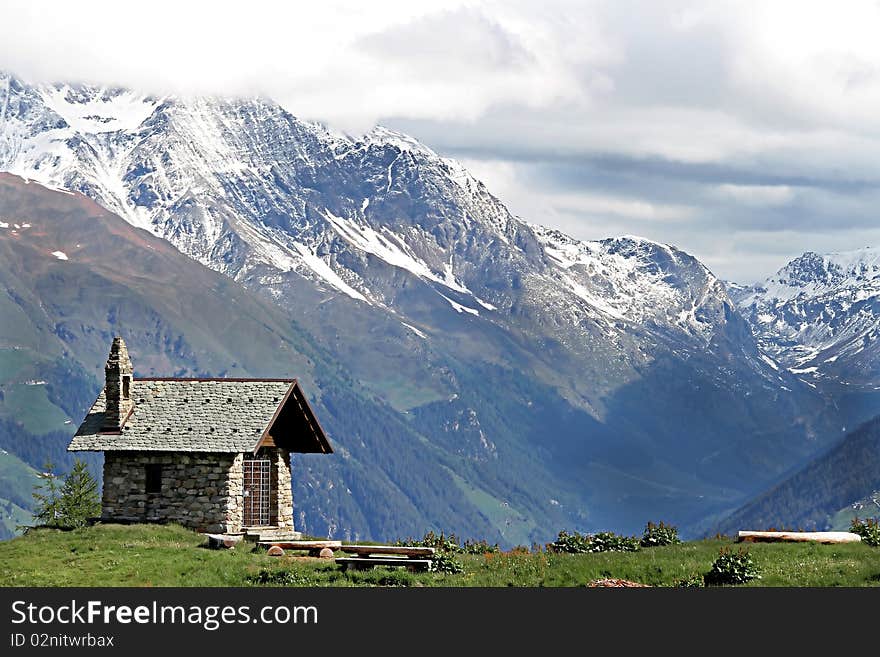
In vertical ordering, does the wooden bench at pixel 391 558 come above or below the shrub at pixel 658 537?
below

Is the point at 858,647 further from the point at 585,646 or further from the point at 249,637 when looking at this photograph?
the point at 249,637

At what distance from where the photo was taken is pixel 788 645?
145 ft

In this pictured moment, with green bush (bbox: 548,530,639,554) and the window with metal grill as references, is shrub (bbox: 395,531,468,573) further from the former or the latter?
the window with metal grill

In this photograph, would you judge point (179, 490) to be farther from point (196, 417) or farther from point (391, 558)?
point (391, 558)

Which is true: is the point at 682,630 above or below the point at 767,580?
below

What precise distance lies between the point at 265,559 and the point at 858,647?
28.9m

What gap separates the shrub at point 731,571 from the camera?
5303 cm

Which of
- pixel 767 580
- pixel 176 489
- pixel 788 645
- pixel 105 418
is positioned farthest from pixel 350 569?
pixel 105 418

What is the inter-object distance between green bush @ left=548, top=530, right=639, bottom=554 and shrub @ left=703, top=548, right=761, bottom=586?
33.2ft

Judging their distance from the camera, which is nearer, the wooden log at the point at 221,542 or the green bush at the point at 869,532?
the green bush at the point at 869,532

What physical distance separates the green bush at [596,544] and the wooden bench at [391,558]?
7.34 m

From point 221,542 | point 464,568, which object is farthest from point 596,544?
point 221,542

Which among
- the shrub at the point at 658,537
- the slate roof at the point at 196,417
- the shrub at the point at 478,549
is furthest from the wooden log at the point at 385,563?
the slate roof at the point at 196,417

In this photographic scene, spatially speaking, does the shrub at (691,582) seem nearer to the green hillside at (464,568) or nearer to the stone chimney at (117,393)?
the green hillside at (464,568)
